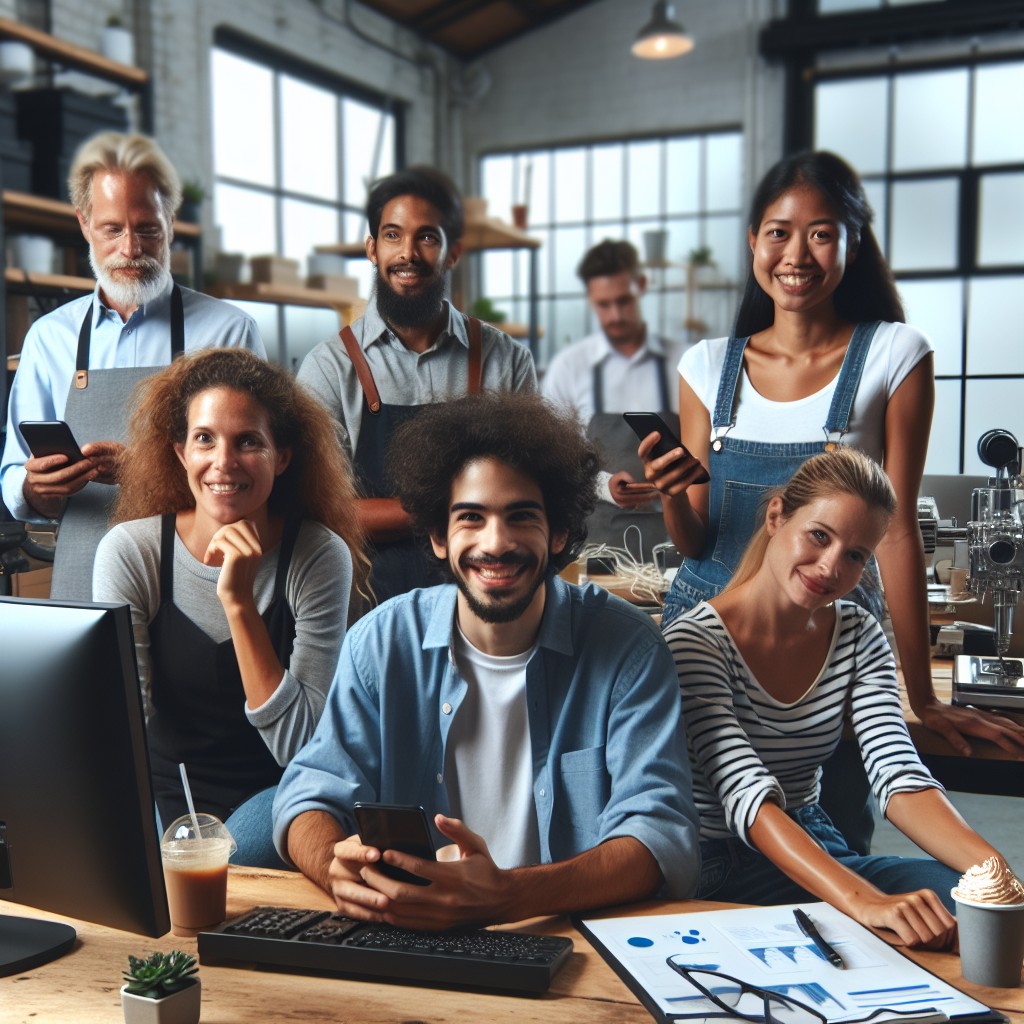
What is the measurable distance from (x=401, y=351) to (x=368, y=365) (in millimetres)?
89

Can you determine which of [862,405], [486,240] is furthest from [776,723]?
[486,240]

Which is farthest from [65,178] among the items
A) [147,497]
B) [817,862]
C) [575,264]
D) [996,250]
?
[996,250]

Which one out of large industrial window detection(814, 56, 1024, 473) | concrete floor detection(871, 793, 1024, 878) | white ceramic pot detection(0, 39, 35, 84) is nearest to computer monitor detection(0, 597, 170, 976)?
concrete floor detection(871, 793, 1024, 878)

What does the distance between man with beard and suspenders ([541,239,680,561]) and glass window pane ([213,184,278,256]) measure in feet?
8.18

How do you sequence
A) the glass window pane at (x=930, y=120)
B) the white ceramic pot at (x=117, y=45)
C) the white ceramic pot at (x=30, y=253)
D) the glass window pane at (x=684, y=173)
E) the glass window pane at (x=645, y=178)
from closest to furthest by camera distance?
the white ceramic pot at (x=30, y=253) → the white ceramic pot at (x=117, y=45) → the glass window pane at (x=930, y=120) → the glass window pane at (x=684, y=173) → the glass window pane at (x=645, y=178)

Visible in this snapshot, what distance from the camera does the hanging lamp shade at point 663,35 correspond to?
662 centimetres

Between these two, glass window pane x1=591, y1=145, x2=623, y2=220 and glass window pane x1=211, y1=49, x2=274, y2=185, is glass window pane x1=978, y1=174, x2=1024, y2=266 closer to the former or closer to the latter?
glass window pane x1=591, y1=145, x2=623, y2=220

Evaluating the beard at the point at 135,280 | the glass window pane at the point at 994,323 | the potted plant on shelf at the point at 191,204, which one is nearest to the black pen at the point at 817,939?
the beard at the point at 135,280

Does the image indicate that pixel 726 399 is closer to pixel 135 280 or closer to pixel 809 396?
pixel 809 396

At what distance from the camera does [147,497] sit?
85.6 inches

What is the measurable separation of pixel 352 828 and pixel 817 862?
596 mm

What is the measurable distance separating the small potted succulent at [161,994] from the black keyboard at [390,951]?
128 millimetres

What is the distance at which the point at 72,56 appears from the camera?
192 inches

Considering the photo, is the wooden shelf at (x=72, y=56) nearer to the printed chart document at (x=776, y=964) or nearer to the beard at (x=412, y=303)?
Answer: the beard at (x=412, y=303)
